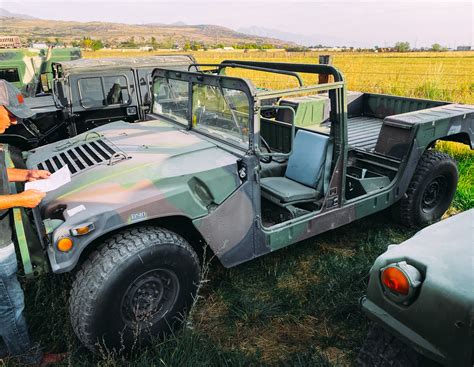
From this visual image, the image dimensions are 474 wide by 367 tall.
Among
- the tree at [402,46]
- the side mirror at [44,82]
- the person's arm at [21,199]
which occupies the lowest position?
the tree at [402,46]

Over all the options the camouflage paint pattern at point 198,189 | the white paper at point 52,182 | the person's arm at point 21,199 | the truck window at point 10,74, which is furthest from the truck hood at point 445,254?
the truck window at point 10,74

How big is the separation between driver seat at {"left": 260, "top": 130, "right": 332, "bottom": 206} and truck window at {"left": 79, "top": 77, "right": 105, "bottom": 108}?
12.5ft

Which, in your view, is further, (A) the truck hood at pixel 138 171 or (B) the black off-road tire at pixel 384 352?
(A) the truck hood at pixel 138 171

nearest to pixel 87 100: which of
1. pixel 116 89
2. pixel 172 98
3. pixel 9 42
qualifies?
pixel 116 89

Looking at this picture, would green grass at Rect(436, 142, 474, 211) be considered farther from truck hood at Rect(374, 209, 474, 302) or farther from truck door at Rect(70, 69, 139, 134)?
truck door at Rect(70, 69, 139, 134)

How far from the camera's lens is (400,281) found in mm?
1819

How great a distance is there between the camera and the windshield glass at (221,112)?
3.14 m

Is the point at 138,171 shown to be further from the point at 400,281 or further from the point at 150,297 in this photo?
the point at 400,281

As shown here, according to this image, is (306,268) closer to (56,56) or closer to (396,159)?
(396,159)

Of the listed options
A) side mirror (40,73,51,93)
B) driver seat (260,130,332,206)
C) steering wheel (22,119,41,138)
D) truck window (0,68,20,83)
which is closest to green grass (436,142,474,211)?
driver seat (260,130,332,206)

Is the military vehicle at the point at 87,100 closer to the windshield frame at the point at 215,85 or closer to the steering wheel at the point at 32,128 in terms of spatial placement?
the steering wheel at the point at 32,128

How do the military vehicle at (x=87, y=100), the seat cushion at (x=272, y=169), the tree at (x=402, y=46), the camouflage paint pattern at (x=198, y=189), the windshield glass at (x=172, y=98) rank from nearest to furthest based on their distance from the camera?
the camouflage paint pattern at (x=198, y=189) < the windshield glass at (x=172, y=98) < the seat cushion at (x=272, y=169) < the military vehicle at (x=87, y=100) < the tree at (x=402, y=46)

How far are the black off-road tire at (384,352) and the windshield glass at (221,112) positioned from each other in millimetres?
1638

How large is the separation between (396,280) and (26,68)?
9783mm
